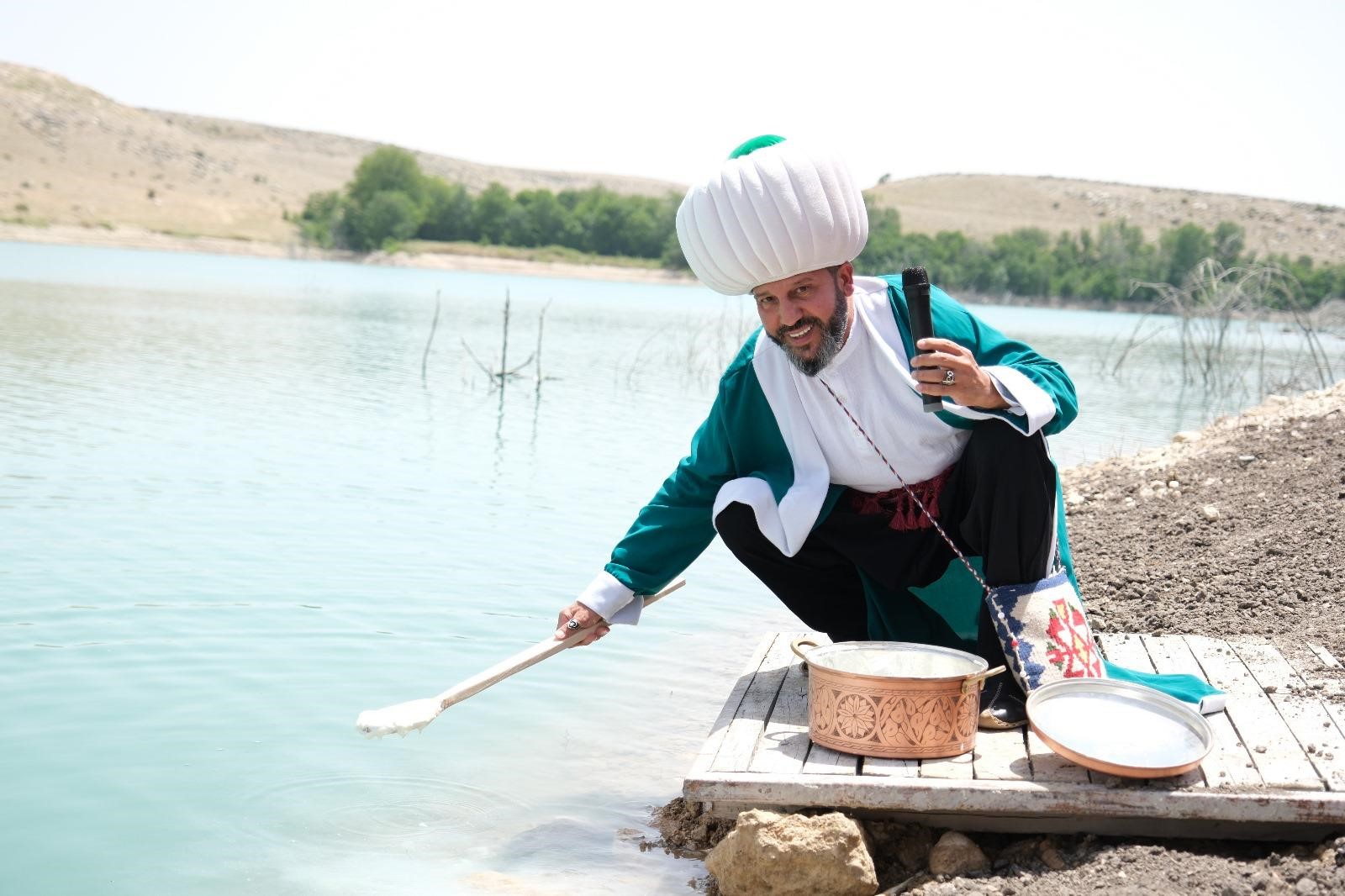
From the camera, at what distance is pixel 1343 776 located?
9.00ft

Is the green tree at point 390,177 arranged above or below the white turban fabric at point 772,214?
above

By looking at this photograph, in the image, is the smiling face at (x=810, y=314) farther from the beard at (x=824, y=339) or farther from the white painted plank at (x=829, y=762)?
the white painted plank at (x=829, y=762)

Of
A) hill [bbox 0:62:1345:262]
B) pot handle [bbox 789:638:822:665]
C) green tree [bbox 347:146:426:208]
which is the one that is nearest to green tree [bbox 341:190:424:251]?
hill [bbox 0:62:1345:262]

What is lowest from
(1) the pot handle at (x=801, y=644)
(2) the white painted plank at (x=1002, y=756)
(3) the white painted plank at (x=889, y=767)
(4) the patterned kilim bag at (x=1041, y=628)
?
(3) the white painted plank at (x=889, y=767)

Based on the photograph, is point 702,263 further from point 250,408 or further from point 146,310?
point 146,310

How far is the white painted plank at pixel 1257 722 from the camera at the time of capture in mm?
2752

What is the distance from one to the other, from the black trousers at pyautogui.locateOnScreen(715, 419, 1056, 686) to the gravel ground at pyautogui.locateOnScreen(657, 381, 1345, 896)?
0.54 metres

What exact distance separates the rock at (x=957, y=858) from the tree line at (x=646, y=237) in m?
57.8

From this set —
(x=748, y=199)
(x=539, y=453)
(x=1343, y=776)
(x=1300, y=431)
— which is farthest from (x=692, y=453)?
(x=539, y=453)

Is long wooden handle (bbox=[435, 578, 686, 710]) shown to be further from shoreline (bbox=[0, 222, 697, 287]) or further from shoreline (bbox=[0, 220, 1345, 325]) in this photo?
shoreline (bbox=[0, 220, 1345, 325])

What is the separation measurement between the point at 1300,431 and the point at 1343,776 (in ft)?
16.5

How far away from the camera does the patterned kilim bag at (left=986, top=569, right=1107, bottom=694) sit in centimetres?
303

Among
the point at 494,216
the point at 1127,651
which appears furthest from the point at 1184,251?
the point at 1127,651

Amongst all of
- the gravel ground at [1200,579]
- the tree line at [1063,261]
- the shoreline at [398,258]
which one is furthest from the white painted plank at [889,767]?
the tree line at [1063,261]
